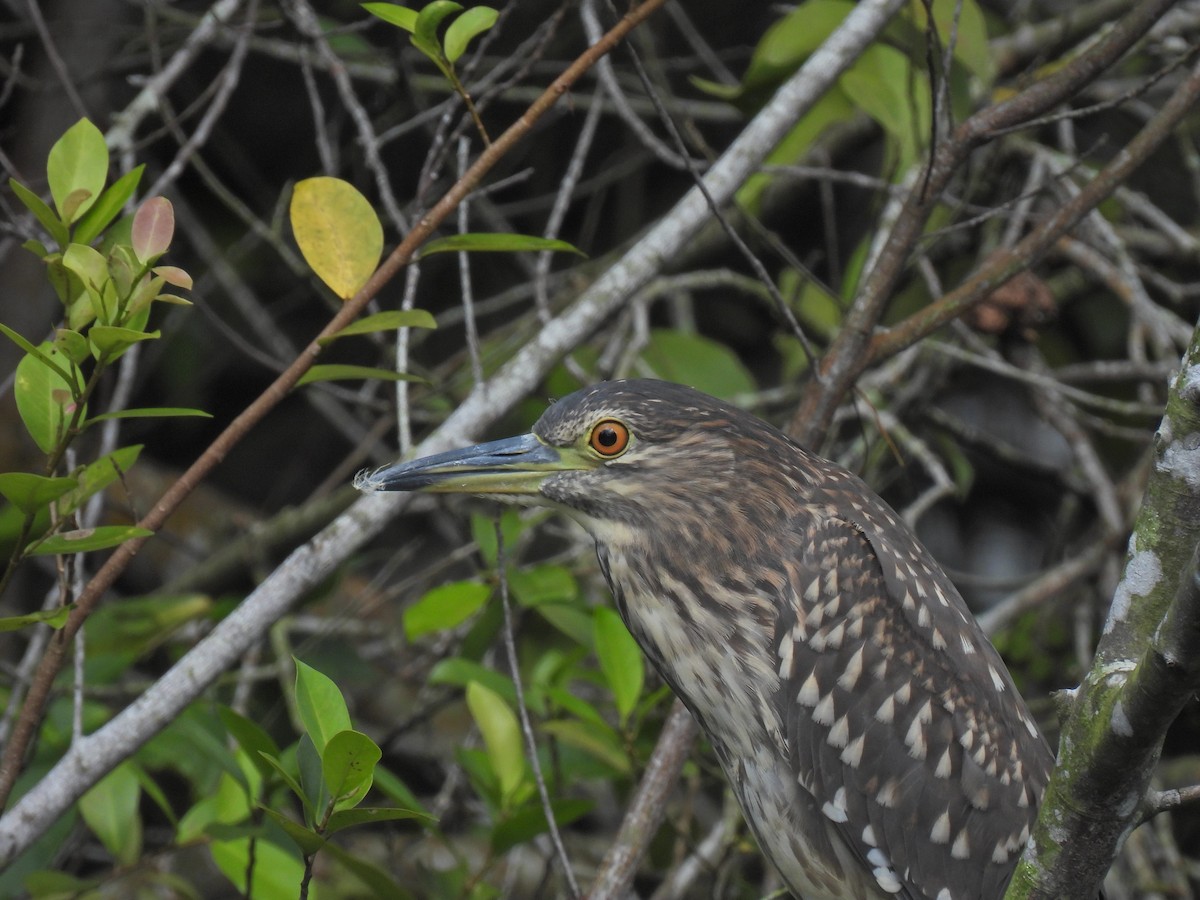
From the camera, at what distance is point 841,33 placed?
2695mm

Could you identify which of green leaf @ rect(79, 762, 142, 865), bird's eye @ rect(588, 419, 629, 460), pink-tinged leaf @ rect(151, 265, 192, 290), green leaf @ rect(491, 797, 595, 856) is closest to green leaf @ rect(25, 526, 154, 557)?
pink-tinged leaf @ rect(151, 265, 192, 290)

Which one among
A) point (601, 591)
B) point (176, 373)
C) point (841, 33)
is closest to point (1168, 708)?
point (841, 33)

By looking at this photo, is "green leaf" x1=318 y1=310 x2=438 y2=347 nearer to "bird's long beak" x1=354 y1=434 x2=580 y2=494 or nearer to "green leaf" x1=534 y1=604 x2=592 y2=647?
"bird's long beak" x1=354 y1=434 x2=580 y2=494

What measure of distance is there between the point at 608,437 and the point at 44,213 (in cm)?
104

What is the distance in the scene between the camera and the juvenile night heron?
2271mm

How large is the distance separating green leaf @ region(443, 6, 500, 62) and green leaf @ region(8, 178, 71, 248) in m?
0.58

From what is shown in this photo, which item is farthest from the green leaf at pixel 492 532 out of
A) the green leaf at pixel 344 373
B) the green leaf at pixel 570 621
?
the green leaf at pixel 344 373

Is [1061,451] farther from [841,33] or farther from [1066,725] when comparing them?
[1066,725]

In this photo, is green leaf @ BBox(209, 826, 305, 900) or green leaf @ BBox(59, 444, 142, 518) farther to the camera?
green leaf @ BBox(209, 826, 305, 900)

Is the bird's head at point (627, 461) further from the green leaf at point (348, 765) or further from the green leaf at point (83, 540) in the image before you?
the green leaf at point (348, 765)

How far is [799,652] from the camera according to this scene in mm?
2266

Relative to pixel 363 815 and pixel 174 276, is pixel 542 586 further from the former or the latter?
pixel 174 276

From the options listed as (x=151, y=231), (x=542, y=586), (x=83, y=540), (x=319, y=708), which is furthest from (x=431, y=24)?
(x=542, y=586)

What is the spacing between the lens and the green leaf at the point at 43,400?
1.63 meters
